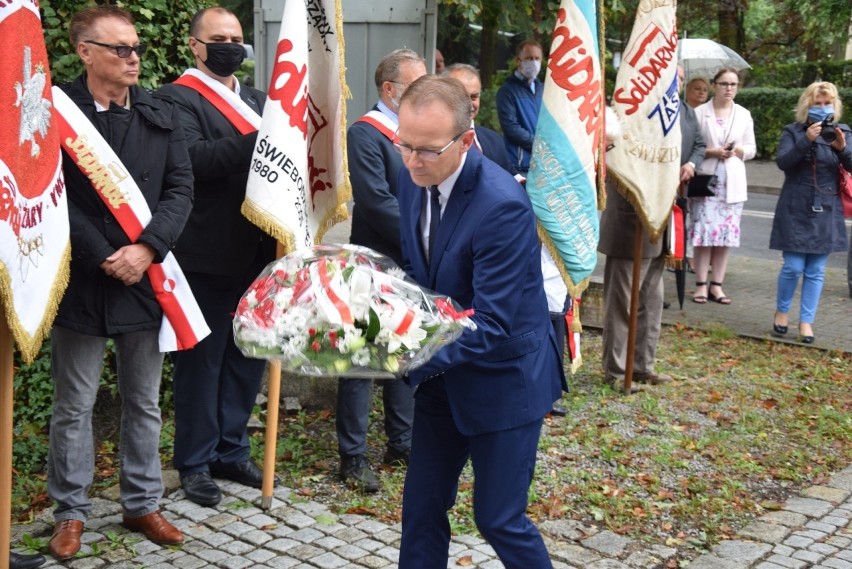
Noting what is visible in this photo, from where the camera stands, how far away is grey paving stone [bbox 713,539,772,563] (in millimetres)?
4668

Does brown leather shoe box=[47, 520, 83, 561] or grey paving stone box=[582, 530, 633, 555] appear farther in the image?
grey paving stone box=[582, 530, 633, 555]

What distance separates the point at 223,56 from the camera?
5.08m

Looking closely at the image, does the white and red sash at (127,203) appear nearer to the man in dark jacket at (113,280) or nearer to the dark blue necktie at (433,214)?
the man in dark jacket at (113,280)

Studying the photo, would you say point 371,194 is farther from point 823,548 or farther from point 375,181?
point 823,548

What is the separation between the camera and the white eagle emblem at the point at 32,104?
3828mm

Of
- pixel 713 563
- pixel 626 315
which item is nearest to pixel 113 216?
pixel 713 563

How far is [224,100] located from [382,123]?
82cm

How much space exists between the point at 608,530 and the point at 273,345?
8.25 feet

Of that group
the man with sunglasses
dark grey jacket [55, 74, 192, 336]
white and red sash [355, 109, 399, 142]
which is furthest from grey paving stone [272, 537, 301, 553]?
white and red sash [355, 109, 399, 142]

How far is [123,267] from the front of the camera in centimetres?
439

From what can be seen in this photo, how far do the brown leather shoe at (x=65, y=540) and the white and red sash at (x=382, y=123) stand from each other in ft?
7.92

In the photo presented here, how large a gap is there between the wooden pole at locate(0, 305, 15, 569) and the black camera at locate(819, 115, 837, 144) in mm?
6865

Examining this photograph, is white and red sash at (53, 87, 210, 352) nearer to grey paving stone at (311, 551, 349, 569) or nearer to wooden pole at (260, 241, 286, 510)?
wooden pole at (260, 241, 286, 510)

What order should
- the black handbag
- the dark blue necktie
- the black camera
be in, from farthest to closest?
the black handbag < the black camera < the dark blue necktie
